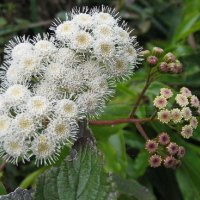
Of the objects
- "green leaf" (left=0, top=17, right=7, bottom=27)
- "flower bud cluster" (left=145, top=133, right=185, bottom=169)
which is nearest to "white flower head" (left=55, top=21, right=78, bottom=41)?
"flower bud cluster" (left=145, top=133, right=185, bottom=169)

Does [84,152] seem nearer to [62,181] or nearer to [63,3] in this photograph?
[62,181]

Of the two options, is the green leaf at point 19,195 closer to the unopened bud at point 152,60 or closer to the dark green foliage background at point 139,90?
the dark green foliage background at point 139,90

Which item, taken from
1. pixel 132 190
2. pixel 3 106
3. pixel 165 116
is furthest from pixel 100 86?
pixel 132 190

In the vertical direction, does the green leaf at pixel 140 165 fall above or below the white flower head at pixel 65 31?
below

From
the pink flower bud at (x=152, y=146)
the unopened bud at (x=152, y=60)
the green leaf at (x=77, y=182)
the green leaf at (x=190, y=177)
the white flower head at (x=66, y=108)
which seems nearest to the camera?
the green leaf at (x=77, y=182)

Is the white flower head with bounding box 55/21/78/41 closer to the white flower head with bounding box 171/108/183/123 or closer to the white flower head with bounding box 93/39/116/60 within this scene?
the white flower head with bounding box 93/39/116/60

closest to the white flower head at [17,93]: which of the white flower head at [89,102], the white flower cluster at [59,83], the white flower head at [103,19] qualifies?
the white flower cluster at [59,83]

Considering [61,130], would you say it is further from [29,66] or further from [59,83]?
[29,66]
